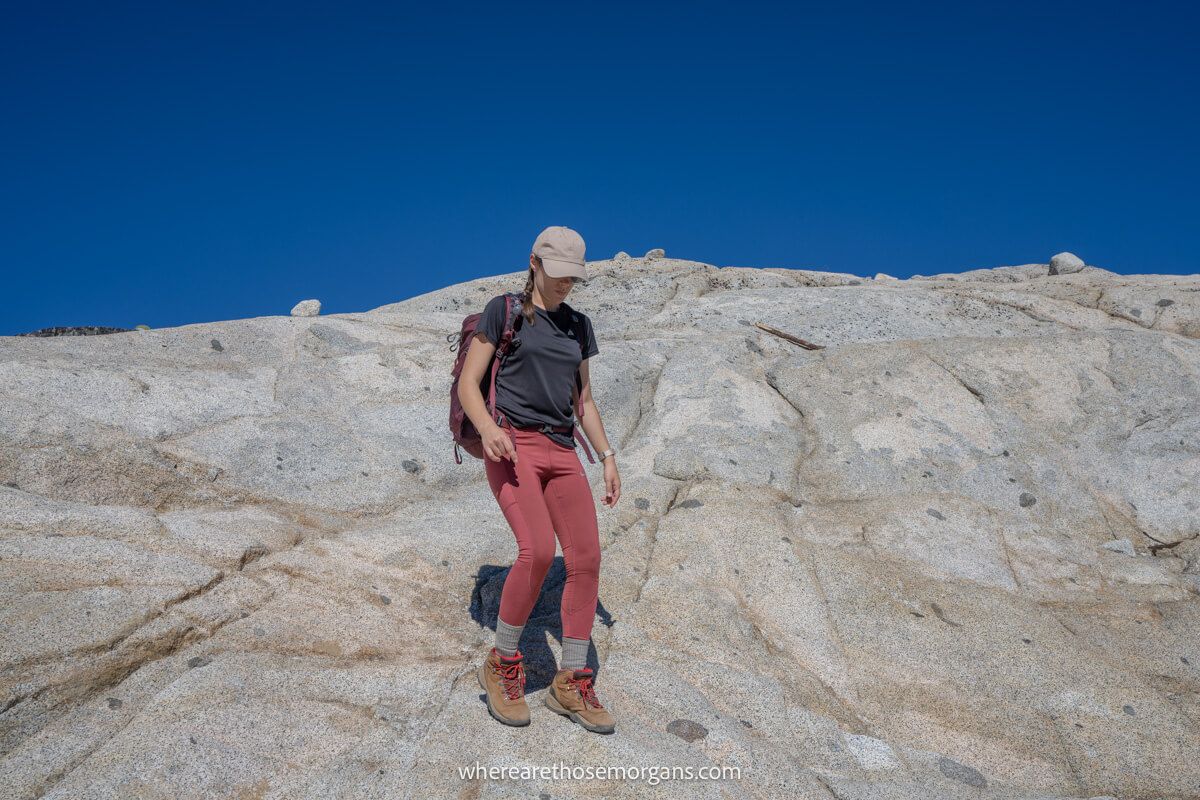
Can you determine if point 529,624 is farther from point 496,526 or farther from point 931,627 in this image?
point 931,627

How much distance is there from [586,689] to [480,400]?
5.54 ft

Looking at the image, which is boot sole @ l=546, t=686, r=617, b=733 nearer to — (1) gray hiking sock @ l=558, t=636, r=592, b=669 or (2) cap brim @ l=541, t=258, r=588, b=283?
(1) gray hiking sock @ l=558, t=636, r=592, b=669

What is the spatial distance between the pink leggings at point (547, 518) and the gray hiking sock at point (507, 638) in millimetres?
34

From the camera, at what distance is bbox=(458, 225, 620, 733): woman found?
14.4 feet

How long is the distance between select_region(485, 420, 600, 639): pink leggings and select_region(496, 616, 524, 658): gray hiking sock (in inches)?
1.3

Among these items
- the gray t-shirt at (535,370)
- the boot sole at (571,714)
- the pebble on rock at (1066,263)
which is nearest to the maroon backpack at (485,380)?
the gray t-shirt at (535,370)

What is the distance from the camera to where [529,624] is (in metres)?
5.84

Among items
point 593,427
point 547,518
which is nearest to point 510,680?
point 547,518

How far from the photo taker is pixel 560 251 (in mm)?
4430

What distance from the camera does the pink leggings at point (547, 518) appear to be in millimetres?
4391

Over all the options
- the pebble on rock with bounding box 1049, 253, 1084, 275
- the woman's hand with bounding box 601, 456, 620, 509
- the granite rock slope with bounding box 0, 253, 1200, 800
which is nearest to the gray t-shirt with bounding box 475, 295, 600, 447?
the woman's hand with bounding box 601, 456, 620, 509

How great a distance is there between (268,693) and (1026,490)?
737 centimetres

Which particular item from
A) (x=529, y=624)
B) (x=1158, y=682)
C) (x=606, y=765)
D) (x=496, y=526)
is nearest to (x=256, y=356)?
(x=496, y=526)

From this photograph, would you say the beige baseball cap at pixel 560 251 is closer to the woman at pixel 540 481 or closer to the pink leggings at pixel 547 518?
A: the woman at pixel 540 481
